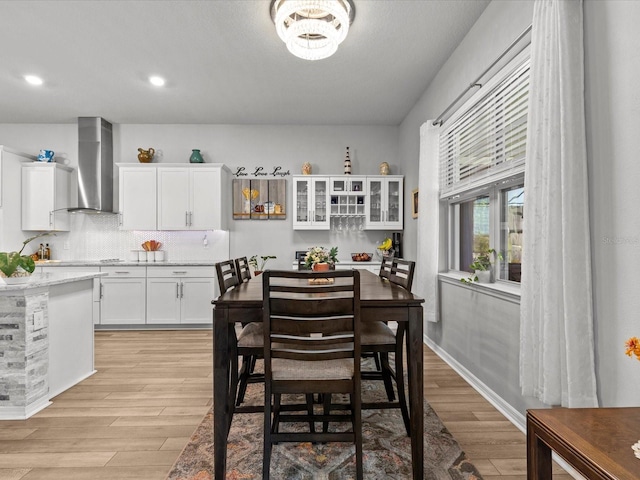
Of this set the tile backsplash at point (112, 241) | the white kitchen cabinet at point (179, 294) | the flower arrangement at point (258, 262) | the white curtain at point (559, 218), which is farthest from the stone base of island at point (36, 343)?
the white curtain at point (559, 218)

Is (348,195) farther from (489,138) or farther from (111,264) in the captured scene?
(111,264)

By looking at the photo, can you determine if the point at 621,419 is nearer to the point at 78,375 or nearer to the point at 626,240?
the point at 626,240

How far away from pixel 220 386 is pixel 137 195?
4114 millimetres

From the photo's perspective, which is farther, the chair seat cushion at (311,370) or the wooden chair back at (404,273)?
the wooden chair back at (404,273)

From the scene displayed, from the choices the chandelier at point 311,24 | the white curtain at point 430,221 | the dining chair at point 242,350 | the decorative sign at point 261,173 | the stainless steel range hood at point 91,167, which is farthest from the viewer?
the decorative sign at point 261,173

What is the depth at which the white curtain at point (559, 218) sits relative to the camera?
5.45 feet

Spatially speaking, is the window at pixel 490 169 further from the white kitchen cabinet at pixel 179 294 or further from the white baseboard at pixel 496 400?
the white kitchen cabinet at pixel 179 294

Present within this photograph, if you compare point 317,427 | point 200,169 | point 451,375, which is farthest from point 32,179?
point 451,375

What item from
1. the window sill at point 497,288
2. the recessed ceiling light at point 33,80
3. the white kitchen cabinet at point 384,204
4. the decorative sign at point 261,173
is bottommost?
the window sill at point 497,288

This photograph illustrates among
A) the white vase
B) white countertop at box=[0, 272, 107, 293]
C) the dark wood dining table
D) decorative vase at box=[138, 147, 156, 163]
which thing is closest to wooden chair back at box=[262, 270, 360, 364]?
the dark wood dining table

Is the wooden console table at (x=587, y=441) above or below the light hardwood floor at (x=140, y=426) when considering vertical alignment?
above

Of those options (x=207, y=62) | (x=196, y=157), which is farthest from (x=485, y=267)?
(x=196, y=157)

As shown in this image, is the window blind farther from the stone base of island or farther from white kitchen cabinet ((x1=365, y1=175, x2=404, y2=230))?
the stone base of island

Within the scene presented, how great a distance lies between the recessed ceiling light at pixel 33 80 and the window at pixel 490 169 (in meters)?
4.24
